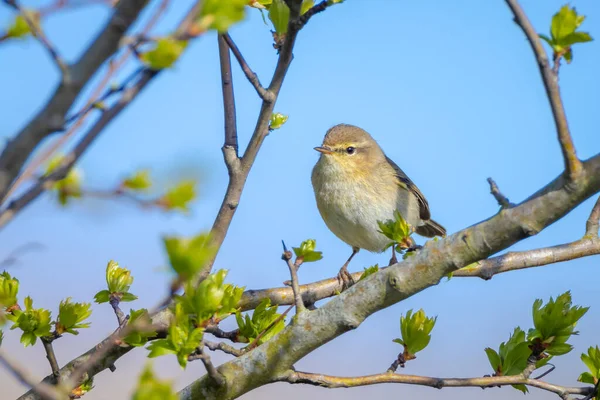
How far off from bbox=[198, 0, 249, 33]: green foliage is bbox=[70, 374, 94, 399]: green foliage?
2043 mm

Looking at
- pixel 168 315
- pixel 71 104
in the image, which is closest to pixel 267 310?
pixel 168 315

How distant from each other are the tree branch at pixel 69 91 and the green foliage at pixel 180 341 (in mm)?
874

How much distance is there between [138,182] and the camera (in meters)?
1.47

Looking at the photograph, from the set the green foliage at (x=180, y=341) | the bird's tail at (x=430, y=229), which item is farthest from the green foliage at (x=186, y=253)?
the bird's tail at (x=430, y=229)

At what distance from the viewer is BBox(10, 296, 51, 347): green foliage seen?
2.83 meters

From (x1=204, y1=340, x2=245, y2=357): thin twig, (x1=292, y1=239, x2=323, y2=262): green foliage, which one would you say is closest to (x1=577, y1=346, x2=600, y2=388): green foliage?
(x1=292, y1=239, x2=323, y2=262): green foliage

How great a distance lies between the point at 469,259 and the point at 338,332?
1.76 feet

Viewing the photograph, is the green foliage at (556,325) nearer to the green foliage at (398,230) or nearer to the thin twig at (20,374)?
the green foliage at (398,230)

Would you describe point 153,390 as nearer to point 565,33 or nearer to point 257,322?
point 565,33

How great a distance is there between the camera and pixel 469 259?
2.18 meters

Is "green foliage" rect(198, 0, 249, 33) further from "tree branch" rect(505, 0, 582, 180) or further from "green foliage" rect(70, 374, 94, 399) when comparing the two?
"green foliage" rect(70, 374, 94, 399)

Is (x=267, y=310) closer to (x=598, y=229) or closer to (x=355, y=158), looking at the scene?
(x=598, y=229)

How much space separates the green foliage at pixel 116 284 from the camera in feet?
9.95

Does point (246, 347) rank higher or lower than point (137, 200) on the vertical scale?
lower
